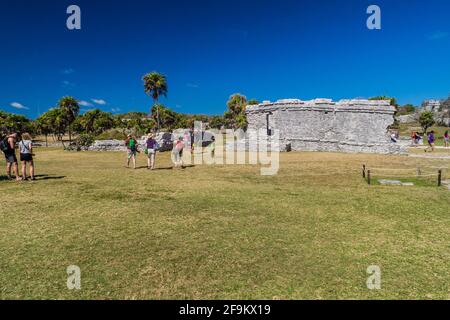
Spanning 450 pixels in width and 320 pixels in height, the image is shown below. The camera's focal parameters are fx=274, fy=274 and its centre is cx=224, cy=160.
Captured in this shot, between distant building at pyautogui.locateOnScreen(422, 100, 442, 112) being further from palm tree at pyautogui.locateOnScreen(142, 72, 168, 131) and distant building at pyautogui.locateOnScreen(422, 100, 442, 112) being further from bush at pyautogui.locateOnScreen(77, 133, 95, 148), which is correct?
bush at pyautogui.locateOnScreen(77, 133, 95, 148)

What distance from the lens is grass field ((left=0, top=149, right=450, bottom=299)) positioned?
418 cm

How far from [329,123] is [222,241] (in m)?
27.1

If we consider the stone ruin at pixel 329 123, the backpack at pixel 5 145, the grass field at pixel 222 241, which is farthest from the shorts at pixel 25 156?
the stone ruin at pixel 329 123

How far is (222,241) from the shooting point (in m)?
5.81

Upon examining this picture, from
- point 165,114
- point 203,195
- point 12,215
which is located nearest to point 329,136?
point 203,195

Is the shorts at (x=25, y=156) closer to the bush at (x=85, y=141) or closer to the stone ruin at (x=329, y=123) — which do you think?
the stone ruin at (x=329, y=123)

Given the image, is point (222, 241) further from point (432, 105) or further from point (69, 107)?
point (432, 105)

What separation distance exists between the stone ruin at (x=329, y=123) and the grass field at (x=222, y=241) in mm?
17703

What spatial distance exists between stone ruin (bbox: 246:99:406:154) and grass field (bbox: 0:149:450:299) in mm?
17703

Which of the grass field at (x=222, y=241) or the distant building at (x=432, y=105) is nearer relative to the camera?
the grass field at (x=222, y=241)

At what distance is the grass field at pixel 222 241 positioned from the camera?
165 inches
